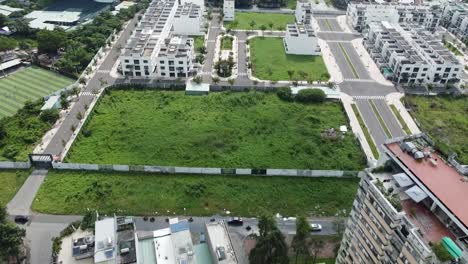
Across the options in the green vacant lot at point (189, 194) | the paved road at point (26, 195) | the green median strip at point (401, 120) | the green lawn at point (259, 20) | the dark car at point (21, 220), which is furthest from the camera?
the green lawn at point (259, 20)

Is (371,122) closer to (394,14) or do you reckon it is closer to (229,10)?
(394,14)

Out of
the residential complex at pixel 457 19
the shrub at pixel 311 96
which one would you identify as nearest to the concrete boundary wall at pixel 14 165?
the shrub at pixel 311 96

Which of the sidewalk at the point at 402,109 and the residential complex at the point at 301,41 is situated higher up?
the residential complex at the point at 301,41

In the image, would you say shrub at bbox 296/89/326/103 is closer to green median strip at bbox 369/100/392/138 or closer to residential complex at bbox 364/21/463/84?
green median strip at bbox 369/100/392/138

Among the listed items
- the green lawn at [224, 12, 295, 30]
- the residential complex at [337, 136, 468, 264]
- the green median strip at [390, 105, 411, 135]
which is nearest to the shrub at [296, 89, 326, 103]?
the green median strip at [390, 105, 411, 135]

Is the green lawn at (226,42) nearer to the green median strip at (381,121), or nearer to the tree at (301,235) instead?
the green median strip at (381,121)
